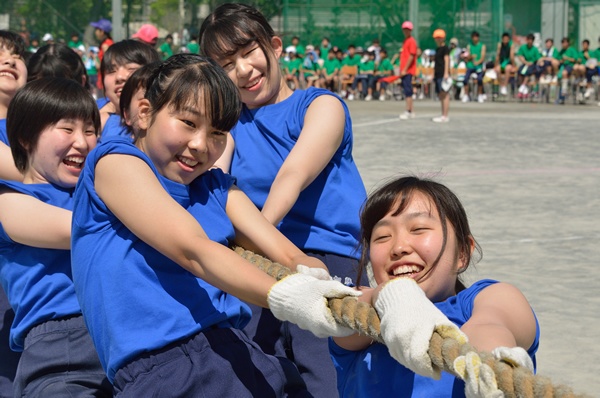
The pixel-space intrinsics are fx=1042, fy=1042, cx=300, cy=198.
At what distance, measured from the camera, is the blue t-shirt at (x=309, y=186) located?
3.38 metres

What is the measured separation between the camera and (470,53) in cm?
2548

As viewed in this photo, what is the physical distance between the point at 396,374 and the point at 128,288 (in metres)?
0.66

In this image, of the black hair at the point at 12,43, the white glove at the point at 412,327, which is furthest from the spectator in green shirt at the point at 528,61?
the white glove at the point at 412,327

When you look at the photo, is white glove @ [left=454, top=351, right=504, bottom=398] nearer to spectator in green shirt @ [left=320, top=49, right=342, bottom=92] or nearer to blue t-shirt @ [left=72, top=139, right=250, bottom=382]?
blue t-shirt @ [left=72, top=139, right=250, bottom=382]

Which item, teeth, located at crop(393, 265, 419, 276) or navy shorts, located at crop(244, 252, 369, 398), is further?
navy shorts, located at crop(244, 252, 369, 398)

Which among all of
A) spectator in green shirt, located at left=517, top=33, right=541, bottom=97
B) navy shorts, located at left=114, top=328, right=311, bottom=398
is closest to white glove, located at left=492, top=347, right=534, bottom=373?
navy shorts, located at left=114, top=328, right=311, bottom=398

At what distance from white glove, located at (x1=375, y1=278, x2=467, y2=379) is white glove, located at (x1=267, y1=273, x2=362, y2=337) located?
112 millimetres

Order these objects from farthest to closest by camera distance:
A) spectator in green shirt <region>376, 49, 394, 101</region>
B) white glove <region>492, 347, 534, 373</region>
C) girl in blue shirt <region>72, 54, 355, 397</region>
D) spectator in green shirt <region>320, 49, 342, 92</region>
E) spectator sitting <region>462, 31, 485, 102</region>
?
spectator in green shirt <region>320, 49, 342, 92</region> < spectator in green shirt <region>376, 49, 394, 101</region> < spectator sitting <region>462, 31, 485, 102</region> < girl in blue shirt <region>72, 54, 355, 397</region> < white glove <region>492, 347, 534, 373</region>

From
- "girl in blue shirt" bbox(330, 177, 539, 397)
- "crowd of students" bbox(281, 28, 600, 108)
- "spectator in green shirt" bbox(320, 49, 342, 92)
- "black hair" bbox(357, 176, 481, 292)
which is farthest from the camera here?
"spectator in green shirt" bbox(320, 49, 342, 92)

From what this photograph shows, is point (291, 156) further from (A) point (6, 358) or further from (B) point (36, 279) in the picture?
(A) point (6, 358)

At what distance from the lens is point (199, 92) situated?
2588 millimetres

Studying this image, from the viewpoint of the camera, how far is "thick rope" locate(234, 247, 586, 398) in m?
1.60

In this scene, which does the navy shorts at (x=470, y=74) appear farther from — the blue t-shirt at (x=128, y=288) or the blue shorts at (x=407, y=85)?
the blue t-shirt at (x=128, y=288)

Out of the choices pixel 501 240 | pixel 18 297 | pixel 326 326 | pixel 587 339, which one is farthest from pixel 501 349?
pixel 501 240
